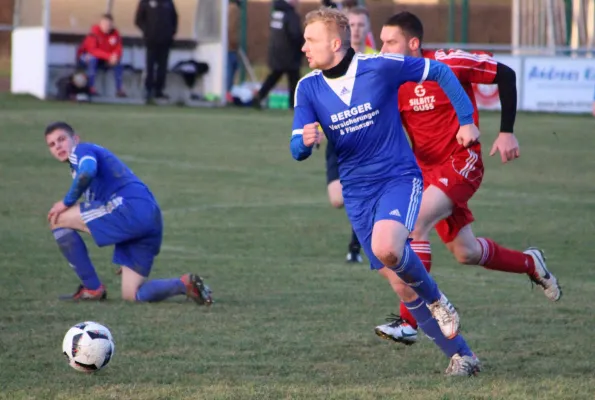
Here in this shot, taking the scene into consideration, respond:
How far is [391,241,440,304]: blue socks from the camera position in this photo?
19.0 ft

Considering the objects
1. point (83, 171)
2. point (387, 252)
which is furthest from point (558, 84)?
point (387, 252)

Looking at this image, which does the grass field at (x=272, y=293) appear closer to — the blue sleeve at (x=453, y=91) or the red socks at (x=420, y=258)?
the red socks at (x=420, y=258)

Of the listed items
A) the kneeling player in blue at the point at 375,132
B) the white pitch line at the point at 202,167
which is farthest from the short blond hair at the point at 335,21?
the white pitch line at the point at 202,167

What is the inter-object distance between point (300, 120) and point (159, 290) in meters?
2.81

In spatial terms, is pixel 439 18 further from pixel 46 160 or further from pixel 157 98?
pixel 46 160

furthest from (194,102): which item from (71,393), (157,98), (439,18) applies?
(71,393)

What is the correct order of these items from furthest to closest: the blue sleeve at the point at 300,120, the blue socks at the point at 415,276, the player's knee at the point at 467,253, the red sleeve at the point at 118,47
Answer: the red sleeve at the point at 118,47 → the player's knee at the point at 467,253 → the blue socks at the point at 415,276 → the blue sleeve at the point at 300,120

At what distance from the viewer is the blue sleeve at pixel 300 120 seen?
5688mm

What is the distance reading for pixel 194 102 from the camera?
24453mm

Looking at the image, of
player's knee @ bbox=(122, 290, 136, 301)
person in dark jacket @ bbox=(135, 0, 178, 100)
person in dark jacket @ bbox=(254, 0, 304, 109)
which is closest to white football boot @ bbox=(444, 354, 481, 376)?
player's knee @ bbox=(122, 290, 136, 301)

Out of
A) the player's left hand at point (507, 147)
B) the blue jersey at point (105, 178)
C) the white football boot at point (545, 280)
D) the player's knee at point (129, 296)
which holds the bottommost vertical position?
the player's knee at point (129, 296)

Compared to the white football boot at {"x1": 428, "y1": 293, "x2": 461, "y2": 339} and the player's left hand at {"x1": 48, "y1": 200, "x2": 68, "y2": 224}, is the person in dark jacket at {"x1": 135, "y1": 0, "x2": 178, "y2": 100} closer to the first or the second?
the player's left hand at {"x1": 48, "y1": 200, "x2": 68, "y2": 224}

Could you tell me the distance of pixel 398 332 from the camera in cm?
659

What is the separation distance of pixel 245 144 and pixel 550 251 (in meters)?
8.09
